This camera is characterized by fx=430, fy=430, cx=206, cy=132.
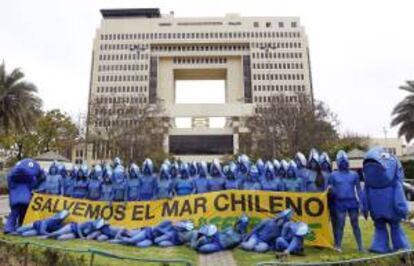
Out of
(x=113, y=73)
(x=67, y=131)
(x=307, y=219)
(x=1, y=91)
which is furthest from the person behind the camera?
(x=113, y=73)

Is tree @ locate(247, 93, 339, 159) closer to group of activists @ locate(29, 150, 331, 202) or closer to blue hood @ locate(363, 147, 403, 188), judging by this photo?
group of activists @ locate(29, 150, 331, 202)

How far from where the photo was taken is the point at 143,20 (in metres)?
97.1

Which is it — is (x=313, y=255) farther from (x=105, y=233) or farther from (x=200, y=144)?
(x=200, y=144)

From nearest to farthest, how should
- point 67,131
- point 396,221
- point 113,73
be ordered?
1. point 396,221
2. point 67,131
3. point 113,73

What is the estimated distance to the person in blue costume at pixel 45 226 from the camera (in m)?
11.6

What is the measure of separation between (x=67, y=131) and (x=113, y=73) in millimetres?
47445

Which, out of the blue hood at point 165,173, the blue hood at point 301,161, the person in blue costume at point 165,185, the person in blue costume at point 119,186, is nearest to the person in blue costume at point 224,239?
the blue hood at point 301,161

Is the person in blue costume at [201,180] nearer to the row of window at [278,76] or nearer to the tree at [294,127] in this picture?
the tree at [294,127]

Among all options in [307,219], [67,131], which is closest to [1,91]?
[67,131]

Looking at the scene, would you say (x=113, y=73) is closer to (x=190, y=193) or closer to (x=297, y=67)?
(x=297, y=67)

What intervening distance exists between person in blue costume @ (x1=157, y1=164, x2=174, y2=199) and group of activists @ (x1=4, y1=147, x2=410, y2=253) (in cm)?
2

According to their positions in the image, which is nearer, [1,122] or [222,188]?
[222,188]

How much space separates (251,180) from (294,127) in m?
26.7

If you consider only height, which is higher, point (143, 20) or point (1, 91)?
point (143, 20)
